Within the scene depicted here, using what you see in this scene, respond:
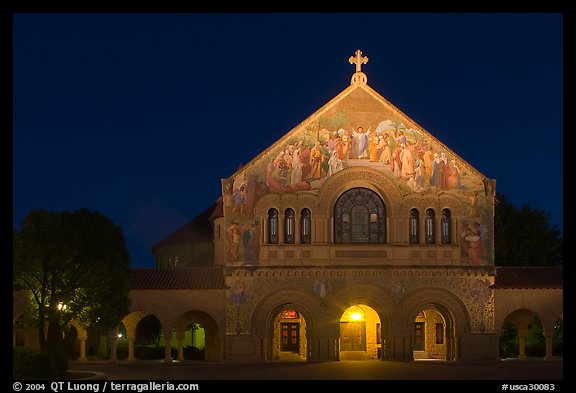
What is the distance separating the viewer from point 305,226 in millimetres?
48969

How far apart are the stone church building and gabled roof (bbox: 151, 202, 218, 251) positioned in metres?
20.6

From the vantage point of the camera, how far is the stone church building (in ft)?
159

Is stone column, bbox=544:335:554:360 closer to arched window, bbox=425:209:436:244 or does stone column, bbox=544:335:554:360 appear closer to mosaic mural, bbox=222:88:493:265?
mosaic mural, bbox=222:88:493:265

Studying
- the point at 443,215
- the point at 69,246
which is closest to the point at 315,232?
the point at 443,215

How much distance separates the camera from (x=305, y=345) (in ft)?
175

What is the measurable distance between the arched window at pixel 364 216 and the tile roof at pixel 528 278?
6381 mm

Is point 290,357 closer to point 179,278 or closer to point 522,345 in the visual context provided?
point 179,278

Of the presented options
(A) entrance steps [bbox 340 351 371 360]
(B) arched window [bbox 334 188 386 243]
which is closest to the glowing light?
(A) entrance steps [bbox 340 351 371 360]

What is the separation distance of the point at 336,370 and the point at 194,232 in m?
30.9

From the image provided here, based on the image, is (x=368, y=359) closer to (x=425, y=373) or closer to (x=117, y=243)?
(x=425, y=373)

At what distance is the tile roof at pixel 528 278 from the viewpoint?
49.5 m

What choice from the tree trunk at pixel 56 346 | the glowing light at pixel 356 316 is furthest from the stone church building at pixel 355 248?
the tree trunk at pixel 56 346

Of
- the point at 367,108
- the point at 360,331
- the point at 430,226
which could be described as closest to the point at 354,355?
the point at 360,331

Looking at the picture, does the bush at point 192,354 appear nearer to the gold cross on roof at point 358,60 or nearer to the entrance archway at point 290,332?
the entrance archway at point 290,332
